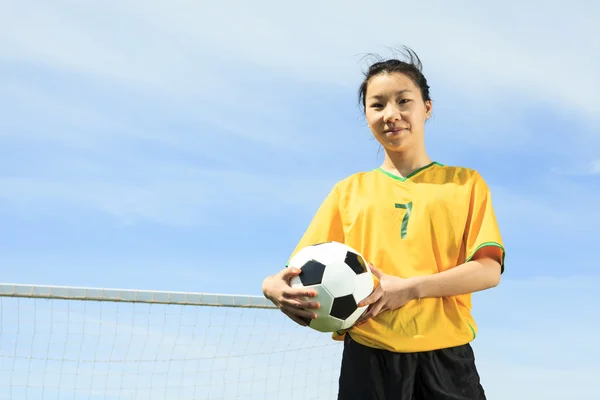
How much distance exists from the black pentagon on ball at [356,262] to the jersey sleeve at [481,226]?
1.49 ft

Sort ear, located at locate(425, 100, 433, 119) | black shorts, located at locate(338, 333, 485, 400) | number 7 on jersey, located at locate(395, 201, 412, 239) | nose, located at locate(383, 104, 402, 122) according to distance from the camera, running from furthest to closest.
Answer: ear, located at locate(425, 100, 433, 119)
nose, located at locate(383, 104, 402, 122)
number 7 on jersey, located at locate(395, 201, 412, 239)
black shorts, located at locate(338, 333, 485, 400)

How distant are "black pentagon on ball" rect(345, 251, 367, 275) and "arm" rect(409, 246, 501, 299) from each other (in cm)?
19

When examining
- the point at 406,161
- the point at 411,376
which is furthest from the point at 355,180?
the point at 411,376

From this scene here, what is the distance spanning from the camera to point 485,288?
2684mm

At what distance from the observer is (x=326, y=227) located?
2924 millimetres

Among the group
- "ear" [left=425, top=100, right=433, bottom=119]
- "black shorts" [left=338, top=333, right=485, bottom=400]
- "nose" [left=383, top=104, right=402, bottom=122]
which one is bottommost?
"black shorts" [left=338, top=333, right=485, bottom=400]

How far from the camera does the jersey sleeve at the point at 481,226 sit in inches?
107

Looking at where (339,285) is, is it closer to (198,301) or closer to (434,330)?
(434,330)

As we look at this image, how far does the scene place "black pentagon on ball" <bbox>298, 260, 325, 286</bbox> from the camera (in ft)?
8.45

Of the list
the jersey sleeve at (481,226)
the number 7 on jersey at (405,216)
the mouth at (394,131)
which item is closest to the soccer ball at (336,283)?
the number 7 on jersey at (405,216)

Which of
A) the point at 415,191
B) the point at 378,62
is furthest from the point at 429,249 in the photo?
the point at 378,62

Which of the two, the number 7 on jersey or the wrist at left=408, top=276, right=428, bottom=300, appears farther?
the number 7 on jersey

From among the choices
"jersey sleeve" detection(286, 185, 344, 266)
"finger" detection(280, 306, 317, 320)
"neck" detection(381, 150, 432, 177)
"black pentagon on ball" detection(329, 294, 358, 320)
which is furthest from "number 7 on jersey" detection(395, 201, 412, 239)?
"finger" detection(280, 306, 317, 320)

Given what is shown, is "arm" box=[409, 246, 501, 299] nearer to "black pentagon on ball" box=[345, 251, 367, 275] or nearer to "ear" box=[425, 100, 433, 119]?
"black pentagon on ball" box=[345, 251, 367, 275]
